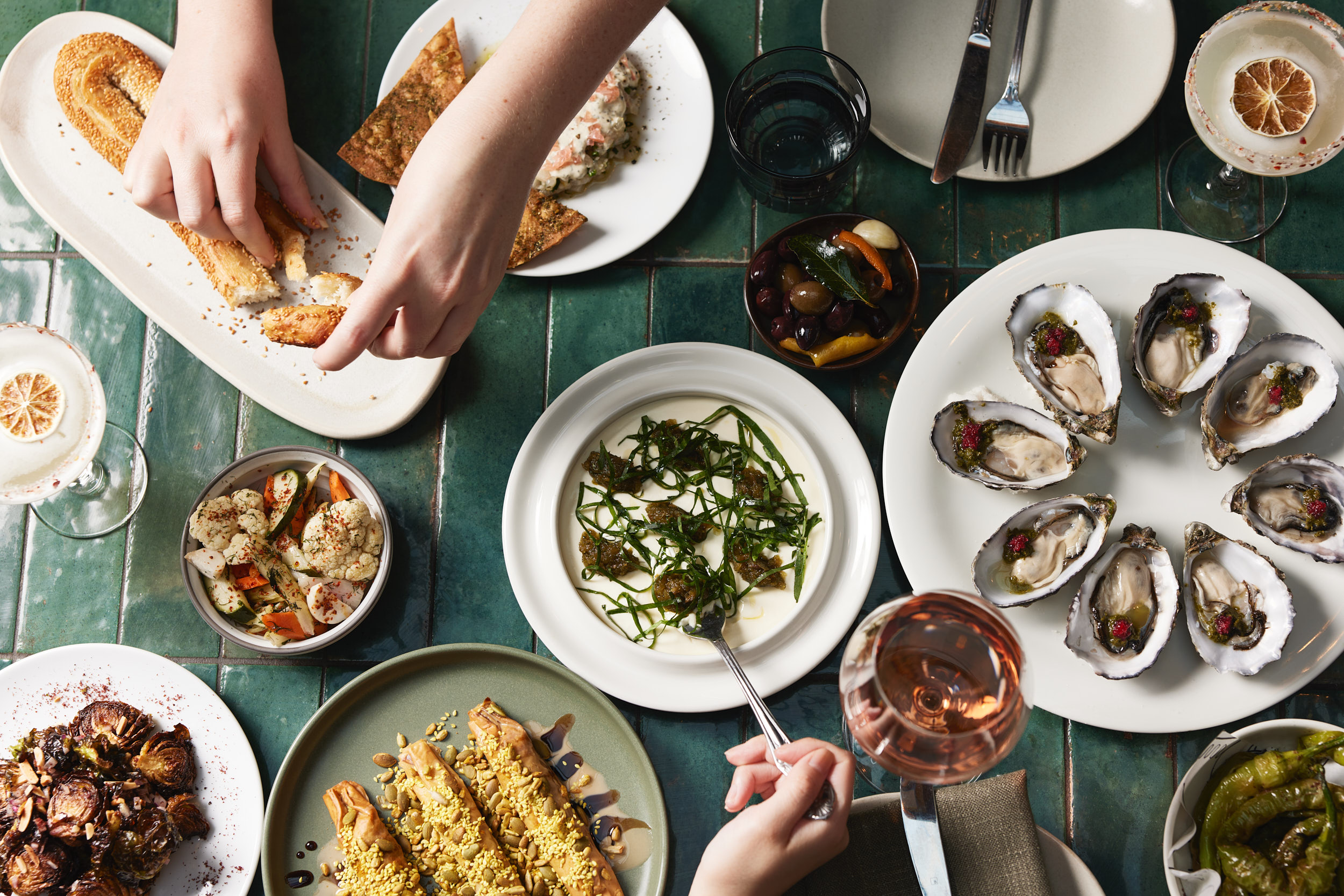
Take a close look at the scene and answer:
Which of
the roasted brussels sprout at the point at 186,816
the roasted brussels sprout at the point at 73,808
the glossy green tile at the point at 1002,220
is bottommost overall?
the roasted brussels sprout at the point at 186,816

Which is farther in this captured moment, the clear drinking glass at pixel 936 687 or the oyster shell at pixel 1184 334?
the oyster shell at pixel 1184 334

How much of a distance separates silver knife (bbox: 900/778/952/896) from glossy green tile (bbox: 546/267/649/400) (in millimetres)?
998

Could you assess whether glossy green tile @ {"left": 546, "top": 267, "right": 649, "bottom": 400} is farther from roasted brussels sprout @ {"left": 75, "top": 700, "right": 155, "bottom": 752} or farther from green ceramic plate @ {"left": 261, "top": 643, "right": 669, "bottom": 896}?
roasted brussels sprout @ {"left": 75, "top": 700, "right": 155, "bottom": 752}

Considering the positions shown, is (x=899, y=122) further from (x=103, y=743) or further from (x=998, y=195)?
(x=103, y=743)

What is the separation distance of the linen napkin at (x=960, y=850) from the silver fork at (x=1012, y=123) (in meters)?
1.18

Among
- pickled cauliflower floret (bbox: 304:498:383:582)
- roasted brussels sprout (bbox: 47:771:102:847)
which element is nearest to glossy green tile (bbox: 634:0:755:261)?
pickled cauliflower floret (bbox: 304:498:383:582)

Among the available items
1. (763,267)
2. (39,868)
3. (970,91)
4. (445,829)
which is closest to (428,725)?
(445,829)

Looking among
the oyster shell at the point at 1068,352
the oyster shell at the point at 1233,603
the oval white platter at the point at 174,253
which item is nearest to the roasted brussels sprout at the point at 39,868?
the oval white platter at the point at 174,253

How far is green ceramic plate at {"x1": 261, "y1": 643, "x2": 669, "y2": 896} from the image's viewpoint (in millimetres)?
1611

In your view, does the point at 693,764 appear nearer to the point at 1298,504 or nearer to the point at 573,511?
the point at 573,511

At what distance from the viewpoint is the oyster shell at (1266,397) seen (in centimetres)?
154

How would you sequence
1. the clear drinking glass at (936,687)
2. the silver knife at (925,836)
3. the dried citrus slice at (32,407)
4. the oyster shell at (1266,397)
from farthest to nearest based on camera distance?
1. the dried citrus slice at (32,407)
2. the oyster shell at (1266,397)
3. the silver knife at (925,836)
4. the clear drinking glass at (936,687)

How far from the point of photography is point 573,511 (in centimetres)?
170

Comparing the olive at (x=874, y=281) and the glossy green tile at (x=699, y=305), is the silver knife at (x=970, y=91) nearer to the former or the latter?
the olive at (x=874, y=281)
